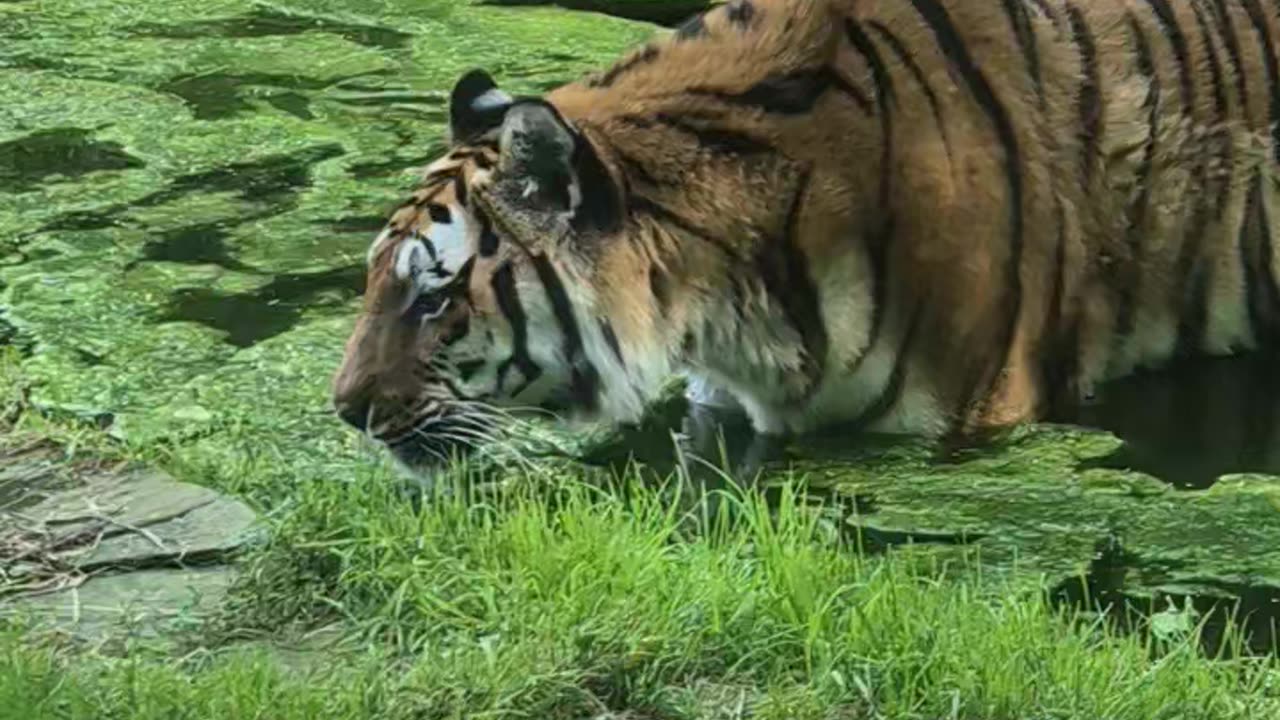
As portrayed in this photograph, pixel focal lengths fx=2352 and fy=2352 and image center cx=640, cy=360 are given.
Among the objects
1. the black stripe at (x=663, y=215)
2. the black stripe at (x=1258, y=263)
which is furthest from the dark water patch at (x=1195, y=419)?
the black stripe at (x=663, y=215)

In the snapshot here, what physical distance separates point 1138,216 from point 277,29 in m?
4.57

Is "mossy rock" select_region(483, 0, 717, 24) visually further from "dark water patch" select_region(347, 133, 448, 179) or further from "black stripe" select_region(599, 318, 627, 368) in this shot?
"black stripe" select_region(599, 318, 627, 368)

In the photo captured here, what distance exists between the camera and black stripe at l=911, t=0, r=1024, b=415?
4793 millimetres

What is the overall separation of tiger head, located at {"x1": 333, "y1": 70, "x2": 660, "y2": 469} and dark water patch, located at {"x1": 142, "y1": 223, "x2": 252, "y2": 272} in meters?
1.51

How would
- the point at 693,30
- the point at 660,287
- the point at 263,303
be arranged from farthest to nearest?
the point at 263,303 → the point at 693,30 → the point at 660,287

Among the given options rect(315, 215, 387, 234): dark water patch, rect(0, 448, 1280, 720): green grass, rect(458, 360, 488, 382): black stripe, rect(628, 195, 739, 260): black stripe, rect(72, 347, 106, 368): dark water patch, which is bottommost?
rect(72, 347, 106, 368): dark water patch

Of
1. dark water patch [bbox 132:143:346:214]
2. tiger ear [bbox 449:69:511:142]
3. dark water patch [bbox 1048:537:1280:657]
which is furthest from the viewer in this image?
dark water patch [bbox 132:143:346:214]

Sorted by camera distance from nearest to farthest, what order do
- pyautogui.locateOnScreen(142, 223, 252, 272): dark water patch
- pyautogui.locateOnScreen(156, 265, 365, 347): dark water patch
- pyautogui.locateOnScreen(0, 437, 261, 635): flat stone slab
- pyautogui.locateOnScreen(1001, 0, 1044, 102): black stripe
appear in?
pyautogui.locateOnScreen(0, 437, 261, 635): flat stone slab
pyautogui.locateOnScreen(1001, 0, 1044, 102): black stripe
pyautogui.locateOnScreen(156, 265, 365, 347): dark water patch
pyautogui.locateOnScreen(142, 223, 252, 272): dark water patch

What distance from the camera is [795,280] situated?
4.67 m

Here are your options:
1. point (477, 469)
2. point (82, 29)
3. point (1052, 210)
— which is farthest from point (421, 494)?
point (82, 29)

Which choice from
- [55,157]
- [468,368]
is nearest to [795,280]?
[468,368]

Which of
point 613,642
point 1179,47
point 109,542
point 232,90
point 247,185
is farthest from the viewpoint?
point 232,90

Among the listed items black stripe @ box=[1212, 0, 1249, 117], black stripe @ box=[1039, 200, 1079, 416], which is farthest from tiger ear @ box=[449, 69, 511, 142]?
black stripe @ box=[1212, 0, 1249, 117]

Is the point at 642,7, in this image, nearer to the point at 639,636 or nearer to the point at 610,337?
the point at 610,337
